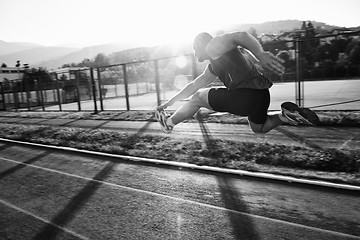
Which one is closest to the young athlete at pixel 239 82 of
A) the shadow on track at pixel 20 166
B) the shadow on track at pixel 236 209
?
the shadow on track at pixel 236 209

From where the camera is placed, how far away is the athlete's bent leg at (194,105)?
3979 millimetres

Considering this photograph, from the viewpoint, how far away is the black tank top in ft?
11.6

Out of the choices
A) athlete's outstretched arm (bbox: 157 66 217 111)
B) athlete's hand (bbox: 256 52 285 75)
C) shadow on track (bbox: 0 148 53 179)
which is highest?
athlete's hand (bbox: 256 52 285 75)

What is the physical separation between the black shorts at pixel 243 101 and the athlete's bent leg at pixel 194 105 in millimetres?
90

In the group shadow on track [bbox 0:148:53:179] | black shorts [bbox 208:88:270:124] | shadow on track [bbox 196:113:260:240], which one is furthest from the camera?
shadow on track [bbox 0:148:53:179]

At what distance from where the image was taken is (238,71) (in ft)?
11.7

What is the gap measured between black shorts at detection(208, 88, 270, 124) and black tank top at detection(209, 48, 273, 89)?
0.25 feet

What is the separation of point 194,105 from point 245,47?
1163 mm

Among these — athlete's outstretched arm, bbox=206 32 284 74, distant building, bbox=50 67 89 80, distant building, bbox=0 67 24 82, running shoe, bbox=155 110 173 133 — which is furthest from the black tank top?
distant building, bbox=0 67 24 82

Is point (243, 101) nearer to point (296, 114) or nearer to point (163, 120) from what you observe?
point (296, 114)

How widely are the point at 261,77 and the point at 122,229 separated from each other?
2.41 m

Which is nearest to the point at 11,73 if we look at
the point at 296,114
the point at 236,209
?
the point at 296,114

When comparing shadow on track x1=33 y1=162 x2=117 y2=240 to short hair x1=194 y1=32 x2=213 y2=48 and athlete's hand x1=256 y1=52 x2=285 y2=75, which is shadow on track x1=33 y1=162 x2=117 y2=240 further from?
athlete's hand x1=256 y1=52 x2=285 y2=75

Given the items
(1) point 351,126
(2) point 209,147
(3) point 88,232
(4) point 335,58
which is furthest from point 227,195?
(4) point 335,58
